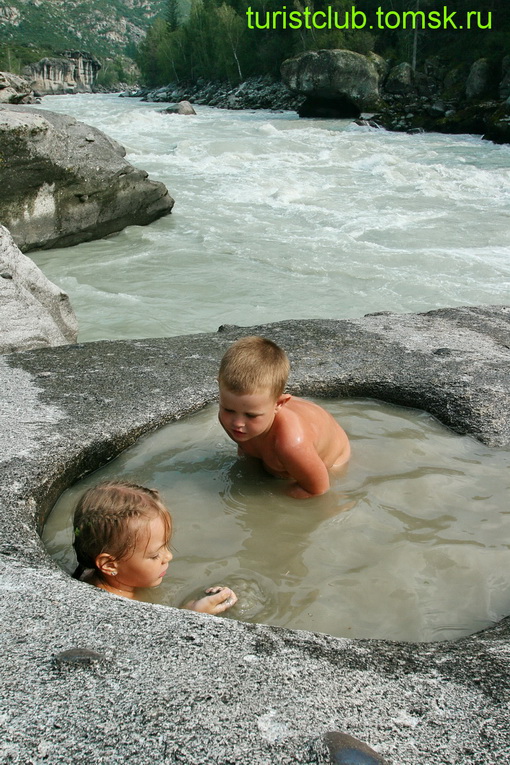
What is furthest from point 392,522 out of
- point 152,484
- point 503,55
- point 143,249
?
point 503,55

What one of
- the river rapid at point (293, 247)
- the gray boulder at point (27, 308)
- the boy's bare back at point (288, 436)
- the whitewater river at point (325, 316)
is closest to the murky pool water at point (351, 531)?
the whitewater river at point (325, 316)

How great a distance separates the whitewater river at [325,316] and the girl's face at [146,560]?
0.43ft

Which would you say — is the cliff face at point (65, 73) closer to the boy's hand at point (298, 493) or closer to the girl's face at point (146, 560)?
the boy's hand at point (298, 493)

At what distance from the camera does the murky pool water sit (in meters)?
2.60

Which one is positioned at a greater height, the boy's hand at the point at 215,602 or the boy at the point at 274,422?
the boy at the point at 274,422

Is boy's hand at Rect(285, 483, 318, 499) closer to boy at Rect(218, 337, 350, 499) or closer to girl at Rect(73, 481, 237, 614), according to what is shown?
boy at Rect(218, 337, 350, 499)

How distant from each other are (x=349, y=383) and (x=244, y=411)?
143 cm

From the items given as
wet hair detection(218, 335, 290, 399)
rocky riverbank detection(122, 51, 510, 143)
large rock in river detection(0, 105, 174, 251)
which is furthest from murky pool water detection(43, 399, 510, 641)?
rocky riverbank detection(122, 51, 510, 143)

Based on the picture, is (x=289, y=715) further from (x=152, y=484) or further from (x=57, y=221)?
(x=57, y=221)

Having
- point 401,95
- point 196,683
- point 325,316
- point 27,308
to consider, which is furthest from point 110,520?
point 401,95

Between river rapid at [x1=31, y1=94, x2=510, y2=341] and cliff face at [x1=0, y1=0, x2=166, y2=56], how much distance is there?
120 meters

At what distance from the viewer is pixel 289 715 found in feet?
5.73

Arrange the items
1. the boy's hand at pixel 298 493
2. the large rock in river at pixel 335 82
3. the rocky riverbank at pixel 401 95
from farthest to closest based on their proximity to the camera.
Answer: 1. the large rock in river at pixel 335 82
2. the rocky riverbank at pixel 401 95
3. the boy's hand at pixel 298 493

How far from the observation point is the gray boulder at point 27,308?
16.5ft
